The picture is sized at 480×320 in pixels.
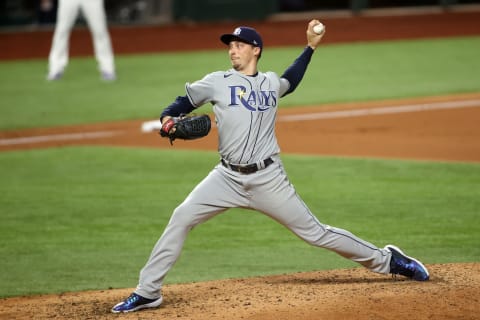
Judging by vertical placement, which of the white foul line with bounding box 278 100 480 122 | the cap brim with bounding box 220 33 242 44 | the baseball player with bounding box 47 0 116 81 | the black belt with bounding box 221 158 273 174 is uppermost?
the cap brim with bounding box 220 33 242 44

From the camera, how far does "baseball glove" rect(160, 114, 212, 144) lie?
5445 millimetres

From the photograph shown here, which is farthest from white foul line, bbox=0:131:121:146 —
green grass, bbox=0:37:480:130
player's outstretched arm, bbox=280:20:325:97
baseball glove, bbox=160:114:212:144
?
baseball glove, bbox=160:114:212:144

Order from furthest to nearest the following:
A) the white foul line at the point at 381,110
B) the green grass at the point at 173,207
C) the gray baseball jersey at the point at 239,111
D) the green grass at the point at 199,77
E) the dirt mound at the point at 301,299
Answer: the green grass at the point at 199,77 < the white foul line at the point at 381,110 < the green grass at the point at 173,207 < the gray baseball jersey at the point at 239,111 < the dirt mound at the point at 301,299

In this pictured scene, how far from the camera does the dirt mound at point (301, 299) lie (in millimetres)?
5406

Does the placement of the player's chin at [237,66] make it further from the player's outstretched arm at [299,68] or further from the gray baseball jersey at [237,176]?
the player's outstretched arm at [299,68]

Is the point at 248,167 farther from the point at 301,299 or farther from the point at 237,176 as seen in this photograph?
the point at 301,299

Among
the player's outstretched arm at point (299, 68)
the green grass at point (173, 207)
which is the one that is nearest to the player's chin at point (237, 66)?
the player's outstretched arm at point (299, 68)

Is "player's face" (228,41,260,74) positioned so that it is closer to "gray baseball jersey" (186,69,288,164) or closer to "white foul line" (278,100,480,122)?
"gray baseball jersey" (186,69,288,164)

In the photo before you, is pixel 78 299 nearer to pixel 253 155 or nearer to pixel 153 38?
pixel 253 155

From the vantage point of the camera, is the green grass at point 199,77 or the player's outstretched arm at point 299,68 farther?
the green grass at point 199,77

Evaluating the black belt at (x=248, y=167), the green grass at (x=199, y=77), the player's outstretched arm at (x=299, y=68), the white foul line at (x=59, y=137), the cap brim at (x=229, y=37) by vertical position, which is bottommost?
the green grass at (x=199, y=77)

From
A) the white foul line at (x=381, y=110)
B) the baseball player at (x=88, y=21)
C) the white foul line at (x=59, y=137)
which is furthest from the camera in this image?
the baseball player at (x=88, y=21)

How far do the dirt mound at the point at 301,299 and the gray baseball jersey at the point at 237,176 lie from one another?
36cm

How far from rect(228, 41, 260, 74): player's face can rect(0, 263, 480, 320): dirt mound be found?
1.40 meters
